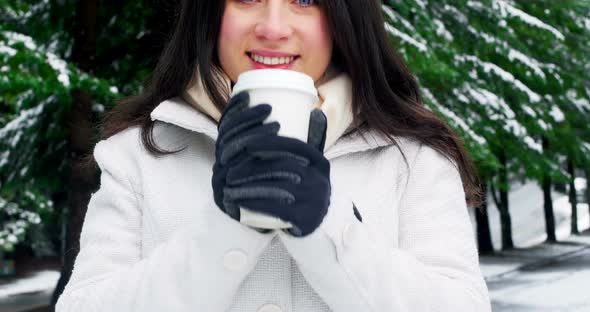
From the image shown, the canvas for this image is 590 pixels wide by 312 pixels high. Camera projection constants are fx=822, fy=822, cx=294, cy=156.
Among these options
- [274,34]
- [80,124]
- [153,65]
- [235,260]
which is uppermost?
[274,34]

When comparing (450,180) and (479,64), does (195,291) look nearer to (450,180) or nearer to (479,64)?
(450,180)

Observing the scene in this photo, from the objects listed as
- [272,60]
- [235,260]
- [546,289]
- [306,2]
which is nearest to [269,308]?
[235,260]

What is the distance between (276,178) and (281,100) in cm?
13

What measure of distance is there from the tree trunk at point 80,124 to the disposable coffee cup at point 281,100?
25.8ft

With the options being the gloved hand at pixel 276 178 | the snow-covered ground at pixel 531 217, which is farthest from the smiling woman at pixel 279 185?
the snow-covered ground at pixel 531 217

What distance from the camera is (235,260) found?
1534mm

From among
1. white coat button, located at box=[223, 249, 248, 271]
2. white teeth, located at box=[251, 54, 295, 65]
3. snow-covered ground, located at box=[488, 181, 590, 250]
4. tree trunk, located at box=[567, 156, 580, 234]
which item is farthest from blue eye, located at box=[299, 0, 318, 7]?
snow-covered ground, located at box=[488, 181, 590, 250]

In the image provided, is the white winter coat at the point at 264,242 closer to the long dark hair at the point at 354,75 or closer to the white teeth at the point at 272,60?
the long dark hair at the point at 354,75

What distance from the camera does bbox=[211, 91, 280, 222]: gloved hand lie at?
4.48 feet

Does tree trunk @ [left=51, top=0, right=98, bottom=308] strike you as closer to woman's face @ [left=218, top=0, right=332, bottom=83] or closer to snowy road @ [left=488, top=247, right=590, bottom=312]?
snowy road @ [left=488, top=247, right=590, bottom=312]

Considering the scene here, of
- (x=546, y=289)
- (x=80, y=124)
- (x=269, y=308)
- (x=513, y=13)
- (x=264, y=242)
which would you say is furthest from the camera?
(x=546, y=289)

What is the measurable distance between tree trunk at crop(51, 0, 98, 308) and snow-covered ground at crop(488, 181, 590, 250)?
74.5 feet

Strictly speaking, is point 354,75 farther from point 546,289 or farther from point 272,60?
point 546,289

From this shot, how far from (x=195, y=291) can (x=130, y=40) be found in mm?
7953
